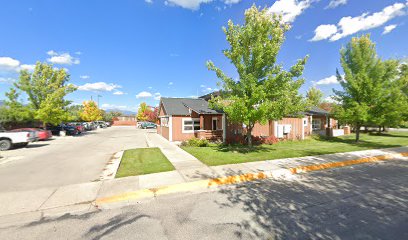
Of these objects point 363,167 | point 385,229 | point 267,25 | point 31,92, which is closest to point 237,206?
point 385,229

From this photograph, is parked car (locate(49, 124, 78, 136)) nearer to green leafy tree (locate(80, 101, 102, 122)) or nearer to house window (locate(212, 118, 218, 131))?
house window (locate(212, 118, 218, 131))

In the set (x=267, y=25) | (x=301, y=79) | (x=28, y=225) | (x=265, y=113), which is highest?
(x=267, y=25)

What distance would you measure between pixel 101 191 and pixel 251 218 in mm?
4320

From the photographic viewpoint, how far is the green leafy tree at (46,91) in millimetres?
23172

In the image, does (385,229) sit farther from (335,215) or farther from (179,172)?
(179,172)

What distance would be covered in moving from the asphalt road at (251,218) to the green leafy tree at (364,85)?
10.2 meters

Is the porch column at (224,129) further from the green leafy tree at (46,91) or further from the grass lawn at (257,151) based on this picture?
the green leafy tree at (46,91)

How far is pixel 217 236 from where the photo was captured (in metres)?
3.65

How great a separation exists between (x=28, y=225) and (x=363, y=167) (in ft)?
38.5

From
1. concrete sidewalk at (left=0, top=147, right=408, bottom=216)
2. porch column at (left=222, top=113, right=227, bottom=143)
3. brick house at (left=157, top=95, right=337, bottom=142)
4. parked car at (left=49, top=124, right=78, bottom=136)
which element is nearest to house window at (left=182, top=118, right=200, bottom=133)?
brick house at (left=157, top=95, right=337, bottom=142)

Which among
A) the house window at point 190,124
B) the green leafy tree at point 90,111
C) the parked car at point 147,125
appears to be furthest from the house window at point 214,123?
the green leafy tree at point 90,111

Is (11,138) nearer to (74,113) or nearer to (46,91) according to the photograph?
(46,91)

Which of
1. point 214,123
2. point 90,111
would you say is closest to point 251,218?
point 214,123

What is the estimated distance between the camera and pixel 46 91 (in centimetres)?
2467
